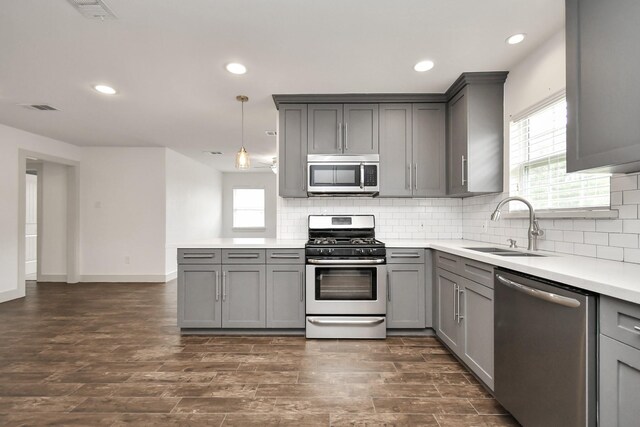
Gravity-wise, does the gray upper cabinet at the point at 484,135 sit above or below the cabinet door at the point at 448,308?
above

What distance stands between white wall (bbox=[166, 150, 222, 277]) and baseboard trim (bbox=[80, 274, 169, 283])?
8.2 inches

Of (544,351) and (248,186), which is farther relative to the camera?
(248,186)

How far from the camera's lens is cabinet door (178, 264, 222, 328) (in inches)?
127

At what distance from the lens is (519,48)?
256cm

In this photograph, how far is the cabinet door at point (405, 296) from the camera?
3.16 meters

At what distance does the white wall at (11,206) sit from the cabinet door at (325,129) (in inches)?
179

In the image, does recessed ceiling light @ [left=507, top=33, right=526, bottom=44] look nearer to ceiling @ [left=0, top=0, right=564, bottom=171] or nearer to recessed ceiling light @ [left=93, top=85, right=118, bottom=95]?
ceiling @ [left=0, top=0, right=564, bottom=171]

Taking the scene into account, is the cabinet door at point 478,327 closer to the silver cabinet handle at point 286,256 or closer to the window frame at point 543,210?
the window frame at point 543,210

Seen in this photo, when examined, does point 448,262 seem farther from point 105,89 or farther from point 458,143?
point 105,89

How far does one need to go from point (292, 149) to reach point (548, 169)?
2345 millimetres

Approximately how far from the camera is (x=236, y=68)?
286 centimetres

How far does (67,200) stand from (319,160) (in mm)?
5228

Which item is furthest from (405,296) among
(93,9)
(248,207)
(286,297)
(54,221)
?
A: (248,207)

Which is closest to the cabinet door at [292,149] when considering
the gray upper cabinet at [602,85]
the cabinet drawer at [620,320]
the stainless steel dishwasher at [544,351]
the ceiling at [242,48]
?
the ceiling at [242,48]
